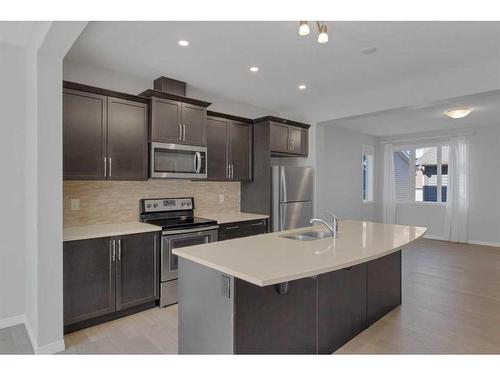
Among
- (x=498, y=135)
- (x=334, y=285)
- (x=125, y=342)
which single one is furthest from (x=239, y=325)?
(x=498, y=135)

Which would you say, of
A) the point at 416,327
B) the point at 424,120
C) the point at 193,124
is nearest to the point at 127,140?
the point at 193,124

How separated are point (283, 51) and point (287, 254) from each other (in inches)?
78.2

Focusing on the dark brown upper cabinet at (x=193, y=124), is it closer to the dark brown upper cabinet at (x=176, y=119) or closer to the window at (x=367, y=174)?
the dark brown upper cabinet at (x=176, y=119)

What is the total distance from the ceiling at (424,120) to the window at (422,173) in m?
0.60

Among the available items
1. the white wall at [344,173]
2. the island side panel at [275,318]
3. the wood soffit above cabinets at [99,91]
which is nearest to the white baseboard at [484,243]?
the white wall at [344,173]

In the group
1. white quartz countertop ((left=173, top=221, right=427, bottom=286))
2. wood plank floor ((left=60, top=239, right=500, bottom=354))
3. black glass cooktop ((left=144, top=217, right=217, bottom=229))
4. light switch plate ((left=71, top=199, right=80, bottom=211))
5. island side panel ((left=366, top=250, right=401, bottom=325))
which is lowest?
wood plank floor ((left=60, top=239, right=500, bottom=354))

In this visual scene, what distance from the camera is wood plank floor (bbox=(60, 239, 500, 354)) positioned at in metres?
2.35

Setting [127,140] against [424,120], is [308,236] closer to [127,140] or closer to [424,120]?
[127,140]

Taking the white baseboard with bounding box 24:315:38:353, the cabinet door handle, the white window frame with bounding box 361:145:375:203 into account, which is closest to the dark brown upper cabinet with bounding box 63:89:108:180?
the cabinet door handle

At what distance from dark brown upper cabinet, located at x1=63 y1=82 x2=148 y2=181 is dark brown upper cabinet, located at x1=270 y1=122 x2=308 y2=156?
180 centimetres

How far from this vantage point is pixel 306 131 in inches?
190

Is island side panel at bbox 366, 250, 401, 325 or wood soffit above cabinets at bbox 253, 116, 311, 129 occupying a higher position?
wood soffit above cabinets at bbox 253, 116, 311, 129

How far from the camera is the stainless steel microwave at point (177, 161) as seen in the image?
3.28 m

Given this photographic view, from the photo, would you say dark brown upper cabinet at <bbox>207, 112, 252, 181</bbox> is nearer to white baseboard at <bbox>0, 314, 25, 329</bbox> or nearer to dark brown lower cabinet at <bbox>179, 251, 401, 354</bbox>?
dark brown lower cabinet at <bbox>179, 251, 401, 354</bbox>
